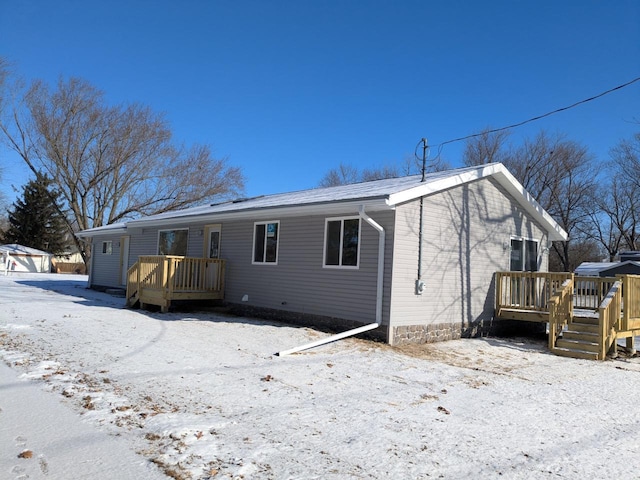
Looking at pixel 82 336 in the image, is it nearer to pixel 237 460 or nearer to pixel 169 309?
pixel 169 309

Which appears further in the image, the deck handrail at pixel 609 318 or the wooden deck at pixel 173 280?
the wooden deck at pixel 173 280

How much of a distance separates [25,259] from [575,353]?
128ft

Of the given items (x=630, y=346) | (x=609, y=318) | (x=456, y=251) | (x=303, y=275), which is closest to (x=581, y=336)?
(x=609, y=318)

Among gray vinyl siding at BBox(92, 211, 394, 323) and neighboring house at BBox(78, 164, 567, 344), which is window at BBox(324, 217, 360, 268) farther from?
gray vinyl siding at BBox(92, 211, 394, 323)

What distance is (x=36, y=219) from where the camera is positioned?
132 feet

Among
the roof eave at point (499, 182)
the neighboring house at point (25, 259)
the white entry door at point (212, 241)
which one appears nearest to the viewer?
the roof eave at point (499, 182)

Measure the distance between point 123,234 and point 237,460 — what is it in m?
16.4

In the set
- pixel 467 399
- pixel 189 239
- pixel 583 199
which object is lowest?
pixel 467 399

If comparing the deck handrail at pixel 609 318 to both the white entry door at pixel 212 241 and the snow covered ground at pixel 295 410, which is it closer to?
the snow covered ground at pixel 295 410

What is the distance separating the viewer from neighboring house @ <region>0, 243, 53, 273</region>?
110ft

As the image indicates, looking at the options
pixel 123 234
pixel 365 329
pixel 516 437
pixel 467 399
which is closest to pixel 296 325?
pixel 365 329

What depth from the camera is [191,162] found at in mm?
35625

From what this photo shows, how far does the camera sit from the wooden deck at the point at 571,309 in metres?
8.73

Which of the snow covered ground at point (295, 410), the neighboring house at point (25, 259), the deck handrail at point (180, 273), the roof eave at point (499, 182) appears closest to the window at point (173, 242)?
the deck handrail at point (180, 273)
